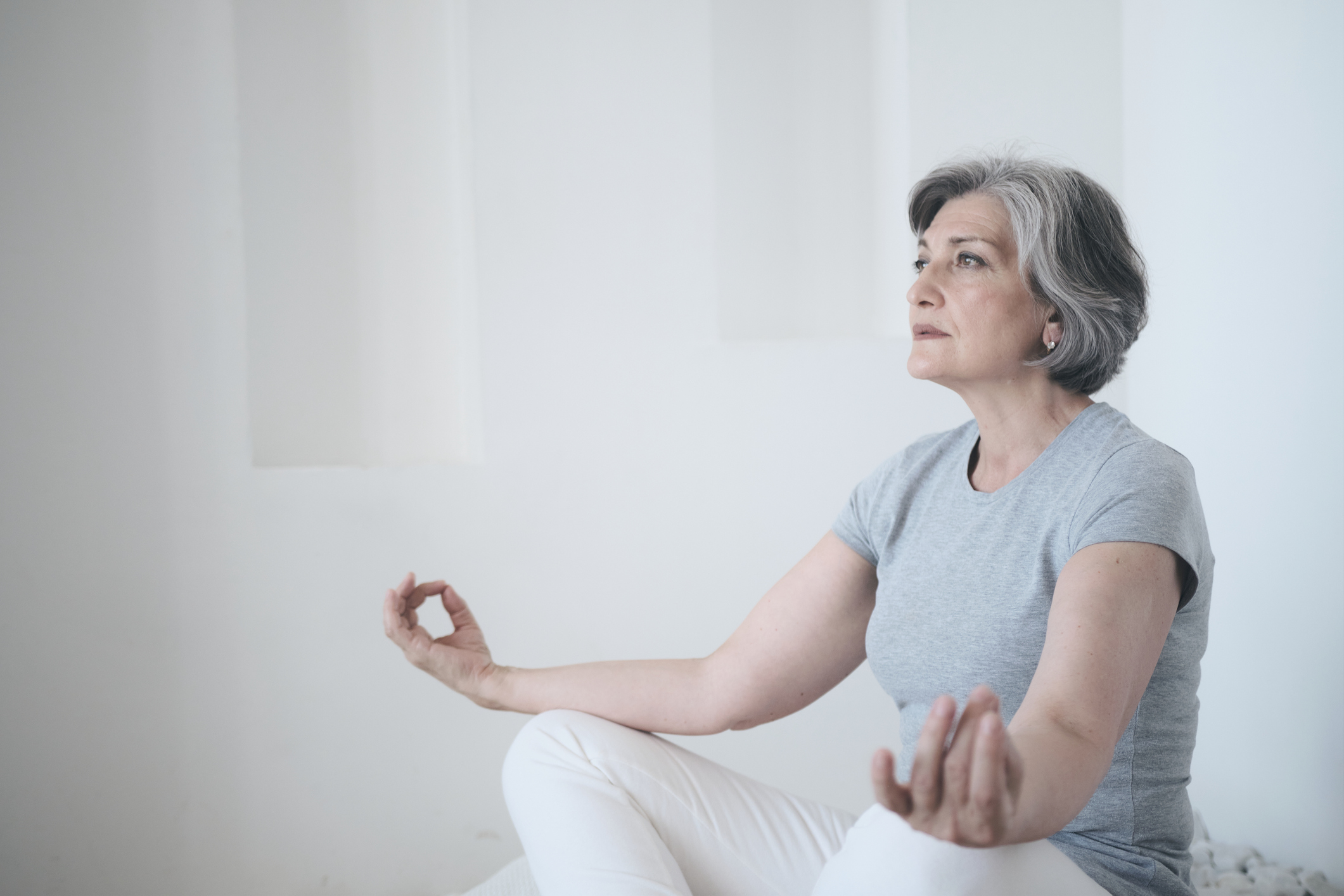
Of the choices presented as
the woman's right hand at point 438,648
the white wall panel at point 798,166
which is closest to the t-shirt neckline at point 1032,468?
the woman's right hand at point 438,648

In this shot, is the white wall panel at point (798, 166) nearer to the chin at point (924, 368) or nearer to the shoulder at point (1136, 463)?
the chin at point (924, 368)

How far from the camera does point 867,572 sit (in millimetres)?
1354

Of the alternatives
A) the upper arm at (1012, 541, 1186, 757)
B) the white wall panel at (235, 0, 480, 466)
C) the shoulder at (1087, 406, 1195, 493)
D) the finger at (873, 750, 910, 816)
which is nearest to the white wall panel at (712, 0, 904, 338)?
the white wall panel at (235, 0, 480, 466)

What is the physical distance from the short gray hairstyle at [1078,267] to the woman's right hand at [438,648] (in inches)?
35.4

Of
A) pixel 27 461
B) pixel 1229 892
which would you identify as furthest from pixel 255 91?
pixel 1229 892

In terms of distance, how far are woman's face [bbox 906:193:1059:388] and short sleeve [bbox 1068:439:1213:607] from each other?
25cm

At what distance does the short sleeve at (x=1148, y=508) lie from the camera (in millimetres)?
946

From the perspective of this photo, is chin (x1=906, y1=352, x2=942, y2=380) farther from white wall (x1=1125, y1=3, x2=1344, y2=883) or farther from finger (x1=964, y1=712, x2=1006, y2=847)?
white wall (x1=1125, y1=3, x2=1344, y2=883)

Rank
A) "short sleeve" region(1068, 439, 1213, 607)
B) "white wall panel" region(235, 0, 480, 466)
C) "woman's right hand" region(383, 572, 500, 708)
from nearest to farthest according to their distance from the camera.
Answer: "short sleeve" region(1068, 439, 1213, 607) → "woman's right hand" region(383, 572, 500, 708) → "white wall panel" region(235, 0, 480, 466)

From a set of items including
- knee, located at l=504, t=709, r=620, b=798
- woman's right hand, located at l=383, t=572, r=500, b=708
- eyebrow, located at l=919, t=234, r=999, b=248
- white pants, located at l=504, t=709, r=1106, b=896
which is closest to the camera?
white pants, located at l=504, t=709, r=1106, b=896

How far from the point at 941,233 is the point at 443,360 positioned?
137cm

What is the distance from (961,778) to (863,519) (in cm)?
68

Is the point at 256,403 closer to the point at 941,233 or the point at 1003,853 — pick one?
the point at 941,233

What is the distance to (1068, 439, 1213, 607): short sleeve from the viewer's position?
95 centimetres
